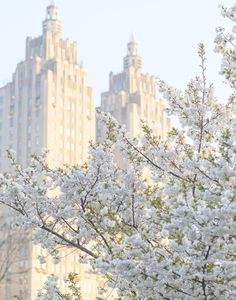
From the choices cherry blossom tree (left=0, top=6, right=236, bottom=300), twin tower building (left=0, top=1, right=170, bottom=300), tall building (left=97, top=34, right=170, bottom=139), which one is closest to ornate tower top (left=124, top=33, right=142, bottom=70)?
tall building (left=97, top=34, right=170, bottom=139)

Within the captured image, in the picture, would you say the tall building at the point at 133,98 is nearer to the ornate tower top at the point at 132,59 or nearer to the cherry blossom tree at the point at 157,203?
the ornate tower top at the point at 132,59

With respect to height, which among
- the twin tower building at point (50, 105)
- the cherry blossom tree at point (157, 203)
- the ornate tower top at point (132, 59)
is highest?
the ornate tower top at point (132, 59)

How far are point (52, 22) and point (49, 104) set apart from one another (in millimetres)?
12193

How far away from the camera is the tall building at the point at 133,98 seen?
9788 centimetres

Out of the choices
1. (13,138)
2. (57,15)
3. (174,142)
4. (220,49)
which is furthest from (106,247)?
(57,15)

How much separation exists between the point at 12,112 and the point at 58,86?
20.0 feet

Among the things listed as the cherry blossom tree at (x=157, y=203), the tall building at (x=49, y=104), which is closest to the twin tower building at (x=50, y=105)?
the tall building at (x=49, y=104)

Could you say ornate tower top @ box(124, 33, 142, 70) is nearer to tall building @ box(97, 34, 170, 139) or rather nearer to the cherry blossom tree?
tall building @ box(97, 34, 170, 139)

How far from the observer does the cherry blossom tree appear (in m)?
8.15

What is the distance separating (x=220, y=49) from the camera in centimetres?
1059

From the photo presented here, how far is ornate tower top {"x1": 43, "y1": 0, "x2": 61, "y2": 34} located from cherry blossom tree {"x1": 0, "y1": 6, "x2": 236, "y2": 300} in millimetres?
81334

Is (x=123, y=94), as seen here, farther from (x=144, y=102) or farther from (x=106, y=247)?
(x=106, y=247)

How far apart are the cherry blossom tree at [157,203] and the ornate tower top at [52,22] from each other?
3202 inches

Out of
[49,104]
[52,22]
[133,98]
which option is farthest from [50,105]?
[133,98]
